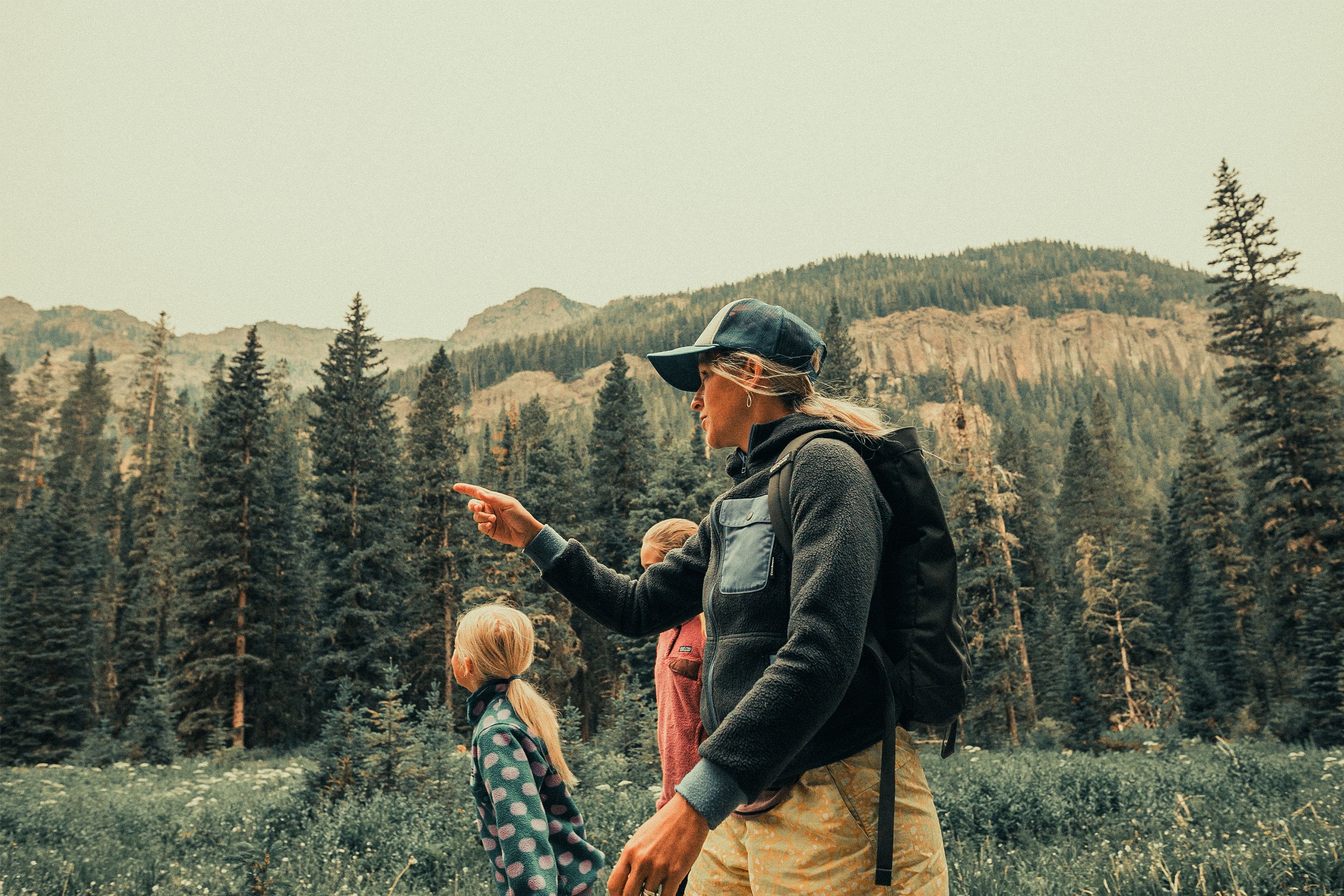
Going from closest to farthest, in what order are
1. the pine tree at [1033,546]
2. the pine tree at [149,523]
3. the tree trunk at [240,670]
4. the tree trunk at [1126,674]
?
the tree trunk at [240,670] → the tree trunk at [1126,674] → the pine tree at [1033,546] → the pine tree at [149,523]

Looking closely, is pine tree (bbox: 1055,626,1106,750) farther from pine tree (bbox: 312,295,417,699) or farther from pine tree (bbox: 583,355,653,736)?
pine tree (bbox: 312,295,417,699)

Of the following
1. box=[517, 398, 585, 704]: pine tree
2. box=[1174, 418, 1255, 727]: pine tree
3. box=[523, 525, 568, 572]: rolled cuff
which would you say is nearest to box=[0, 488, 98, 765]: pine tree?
box=[517, 398, 585, 704]: pine tree

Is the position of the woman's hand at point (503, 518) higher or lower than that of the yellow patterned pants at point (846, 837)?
higher

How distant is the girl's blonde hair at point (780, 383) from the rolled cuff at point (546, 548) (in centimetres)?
88

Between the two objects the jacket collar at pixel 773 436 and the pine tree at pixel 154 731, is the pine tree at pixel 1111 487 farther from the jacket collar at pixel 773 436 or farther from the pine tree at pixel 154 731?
the jacket collar at pixel 773 436

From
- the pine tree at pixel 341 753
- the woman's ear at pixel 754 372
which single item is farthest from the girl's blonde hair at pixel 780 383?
the pine tree at pixel 341 753

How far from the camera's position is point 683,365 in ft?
7.75

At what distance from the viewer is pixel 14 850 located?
25.3ft

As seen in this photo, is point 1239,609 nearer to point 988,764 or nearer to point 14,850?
point 988,764

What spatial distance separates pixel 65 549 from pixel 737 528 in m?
56.8

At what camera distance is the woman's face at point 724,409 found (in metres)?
2.26

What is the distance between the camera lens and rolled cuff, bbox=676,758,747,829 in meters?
1.54

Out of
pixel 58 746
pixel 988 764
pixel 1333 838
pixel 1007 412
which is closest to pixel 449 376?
pixel 58 746

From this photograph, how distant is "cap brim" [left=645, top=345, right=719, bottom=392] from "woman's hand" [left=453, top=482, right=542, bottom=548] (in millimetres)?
728
